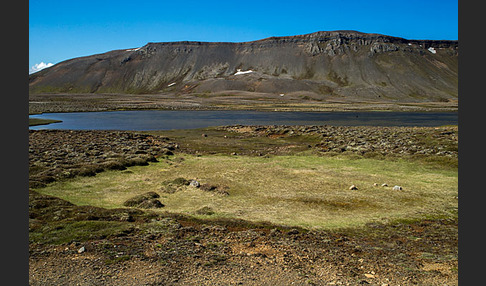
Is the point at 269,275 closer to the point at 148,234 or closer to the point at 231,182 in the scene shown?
the point at 148,234

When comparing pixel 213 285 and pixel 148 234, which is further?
pixel 148 234

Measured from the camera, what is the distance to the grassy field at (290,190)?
1493 centimetres

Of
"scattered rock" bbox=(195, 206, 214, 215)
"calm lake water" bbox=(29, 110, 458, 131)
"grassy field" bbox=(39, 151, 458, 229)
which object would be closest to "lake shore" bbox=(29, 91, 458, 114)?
"calm lake water" bbox=(29, 110, 458, 131)

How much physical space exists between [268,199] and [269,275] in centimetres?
785

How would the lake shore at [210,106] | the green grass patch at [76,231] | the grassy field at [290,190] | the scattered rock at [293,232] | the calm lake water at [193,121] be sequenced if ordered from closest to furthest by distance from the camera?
the green grass patch at [76,231]
the scattered rock at [293,232]
the grassy field at [290,190]
the calm lake water at [193,121]
the lake shore at [210,106]

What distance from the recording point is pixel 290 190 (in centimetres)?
1872

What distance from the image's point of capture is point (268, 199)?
17.0 metres

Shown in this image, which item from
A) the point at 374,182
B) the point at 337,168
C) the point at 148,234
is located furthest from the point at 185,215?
the point at 337,168

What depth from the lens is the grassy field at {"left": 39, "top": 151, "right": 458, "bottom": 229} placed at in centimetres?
1493

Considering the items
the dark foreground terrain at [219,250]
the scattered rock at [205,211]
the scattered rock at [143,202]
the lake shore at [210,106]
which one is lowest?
the dark foreground terrain at [219,250]

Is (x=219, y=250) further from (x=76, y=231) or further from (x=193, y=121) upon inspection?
(x=193, y=121)

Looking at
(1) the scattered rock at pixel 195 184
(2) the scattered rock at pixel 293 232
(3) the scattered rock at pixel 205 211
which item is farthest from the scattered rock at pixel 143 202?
(2) the scattered rock at pixel 293 232

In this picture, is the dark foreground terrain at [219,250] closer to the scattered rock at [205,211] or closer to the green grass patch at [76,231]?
the green grass patch at [76,231]

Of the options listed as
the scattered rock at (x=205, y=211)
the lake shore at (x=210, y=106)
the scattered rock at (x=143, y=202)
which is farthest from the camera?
the lake shore at (x=210, y=106)
